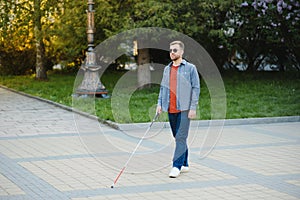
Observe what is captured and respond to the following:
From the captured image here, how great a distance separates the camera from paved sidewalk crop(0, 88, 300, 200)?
7.35 metres

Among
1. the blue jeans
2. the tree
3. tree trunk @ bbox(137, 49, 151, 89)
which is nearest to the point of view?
the blue jeans

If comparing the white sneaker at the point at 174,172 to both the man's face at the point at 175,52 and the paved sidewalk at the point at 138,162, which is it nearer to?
the paved sidewalk at the point at 138,162

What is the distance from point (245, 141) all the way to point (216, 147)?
805mm

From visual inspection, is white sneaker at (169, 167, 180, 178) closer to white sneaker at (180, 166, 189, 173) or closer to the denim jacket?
white sneaker at (180, 166, 189, 173)

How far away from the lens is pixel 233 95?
18.0 meters

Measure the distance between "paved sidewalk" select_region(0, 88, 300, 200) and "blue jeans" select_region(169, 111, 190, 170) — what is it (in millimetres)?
234

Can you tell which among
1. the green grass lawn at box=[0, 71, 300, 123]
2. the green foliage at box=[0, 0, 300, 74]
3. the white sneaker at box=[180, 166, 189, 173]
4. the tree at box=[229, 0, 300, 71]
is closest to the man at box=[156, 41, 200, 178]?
the white sneaker at box=[180, 166, 189, 173]

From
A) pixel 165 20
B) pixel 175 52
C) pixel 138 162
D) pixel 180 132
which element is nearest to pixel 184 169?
pixel 180 132

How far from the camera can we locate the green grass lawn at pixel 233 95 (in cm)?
1407

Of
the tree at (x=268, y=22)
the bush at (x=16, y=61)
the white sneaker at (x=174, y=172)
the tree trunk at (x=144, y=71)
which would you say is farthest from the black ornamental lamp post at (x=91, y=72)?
the bush at (x=16, y=61)

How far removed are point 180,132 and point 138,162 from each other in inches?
48.9

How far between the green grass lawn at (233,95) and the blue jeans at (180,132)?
14.8 ft

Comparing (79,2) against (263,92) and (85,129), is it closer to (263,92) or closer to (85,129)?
(263,92)

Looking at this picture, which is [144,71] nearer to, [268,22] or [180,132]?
[268,22]
